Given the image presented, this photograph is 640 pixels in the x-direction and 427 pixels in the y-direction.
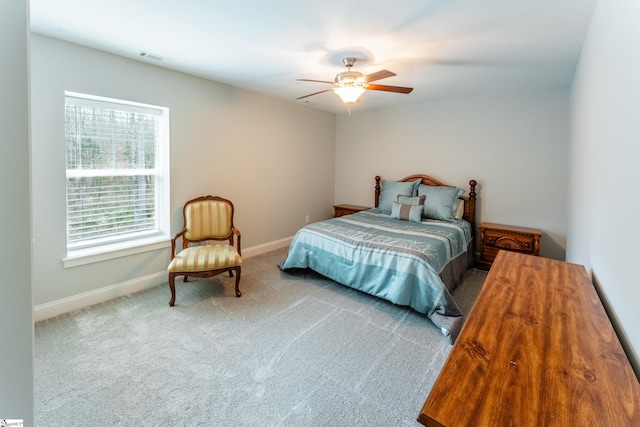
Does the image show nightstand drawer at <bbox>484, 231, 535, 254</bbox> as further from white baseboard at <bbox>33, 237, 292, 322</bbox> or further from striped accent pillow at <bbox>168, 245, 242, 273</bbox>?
white baseboard at <bbox>33, 237, 292, 322</bbox>

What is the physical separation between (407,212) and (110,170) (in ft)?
11.7

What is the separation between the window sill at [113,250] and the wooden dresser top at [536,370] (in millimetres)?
3177

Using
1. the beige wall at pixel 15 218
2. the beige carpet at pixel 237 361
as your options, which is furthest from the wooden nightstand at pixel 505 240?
the beige wall at pixel 15 218

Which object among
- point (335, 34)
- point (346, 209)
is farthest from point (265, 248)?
point (335, 34)

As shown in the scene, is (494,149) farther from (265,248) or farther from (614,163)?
(265,248)

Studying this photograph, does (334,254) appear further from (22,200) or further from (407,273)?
(22,200)

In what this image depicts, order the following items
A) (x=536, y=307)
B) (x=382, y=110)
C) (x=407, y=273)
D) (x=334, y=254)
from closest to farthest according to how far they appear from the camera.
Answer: (x=536, y=307) < (x=407, y=273) < (x=334, y=254) < (x=382, y=110)

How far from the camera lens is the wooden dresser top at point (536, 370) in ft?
2.23

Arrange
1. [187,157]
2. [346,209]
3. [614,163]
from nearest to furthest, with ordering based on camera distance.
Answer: [614,163] < [187,157] < [346,209]

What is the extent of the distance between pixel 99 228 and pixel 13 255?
2586mm

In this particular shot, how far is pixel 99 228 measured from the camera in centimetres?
295

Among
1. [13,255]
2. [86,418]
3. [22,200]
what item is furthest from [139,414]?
[22,200]

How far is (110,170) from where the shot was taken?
2959 mm

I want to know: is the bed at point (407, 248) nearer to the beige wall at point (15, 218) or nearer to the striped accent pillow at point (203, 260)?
the striped accent pillow at point (203, 260)
